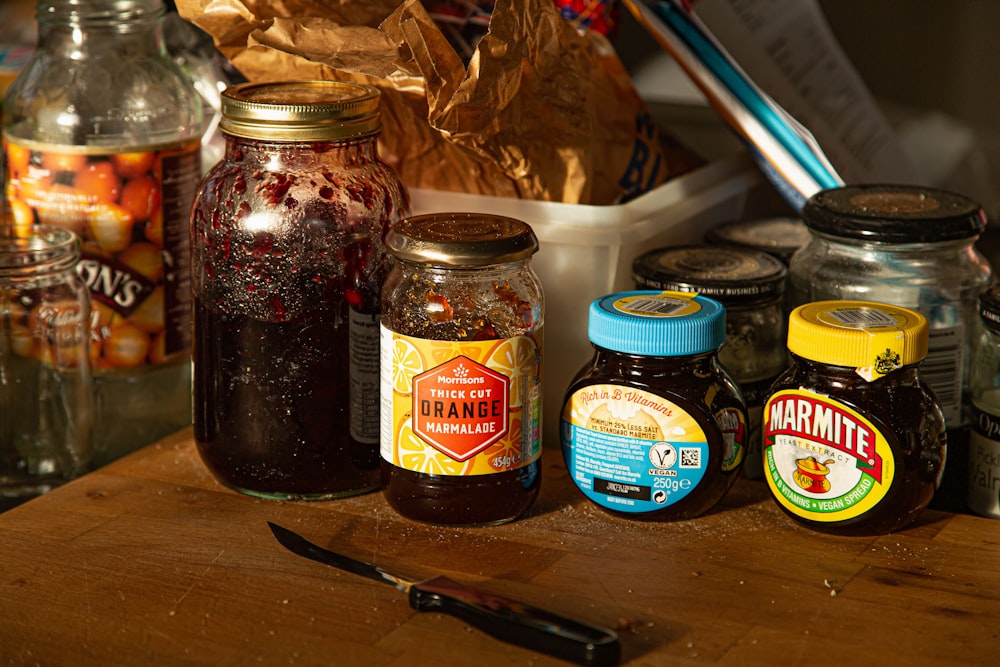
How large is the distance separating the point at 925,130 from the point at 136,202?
1.04 m

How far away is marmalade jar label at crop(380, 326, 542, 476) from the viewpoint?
86cm

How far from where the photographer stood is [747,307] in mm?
986

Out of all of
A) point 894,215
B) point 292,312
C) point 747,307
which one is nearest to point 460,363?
point 292,312

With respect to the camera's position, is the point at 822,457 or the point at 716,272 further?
the point at 716,272

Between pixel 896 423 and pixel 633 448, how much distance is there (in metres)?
0.19

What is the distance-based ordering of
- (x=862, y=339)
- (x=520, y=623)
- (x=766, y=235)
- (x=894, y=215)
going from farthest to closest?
1. (x=766, y=235)
2. (x=894, y=215)
3. (x=862, y=339)
4. (x=520, y=623)

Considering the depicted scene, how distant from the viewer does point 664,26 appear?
1082 millimetres

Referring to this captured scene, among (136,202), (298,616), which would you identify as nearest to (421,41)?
(136,202)

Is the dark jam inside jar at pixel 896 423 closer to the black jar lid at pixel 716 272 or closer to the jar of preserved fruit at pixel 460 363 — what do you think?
the black jar lid at pixel 716 272

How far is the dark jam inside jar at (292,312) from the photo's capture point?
90 cm

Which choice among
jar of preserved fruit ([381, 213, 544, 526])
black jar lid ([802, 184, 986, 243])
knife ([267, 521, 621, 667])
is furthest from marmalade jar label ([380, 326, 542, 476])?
black jar lid ([802, 184, 986, 243])

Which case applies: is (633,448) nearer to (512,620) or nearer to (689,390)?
(689,390)

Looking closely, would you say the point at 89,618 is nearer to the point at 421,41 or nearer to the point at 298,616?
the point at 298,616

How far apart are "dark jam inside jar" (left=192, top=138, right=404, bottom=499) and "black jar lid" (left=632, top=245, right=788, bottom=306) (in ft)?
0.73
